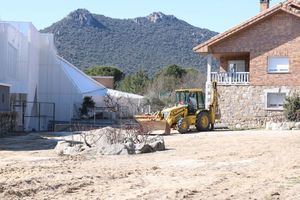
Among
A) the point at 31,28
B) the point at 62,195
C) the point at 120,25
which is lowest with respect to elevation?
the point at 62,195

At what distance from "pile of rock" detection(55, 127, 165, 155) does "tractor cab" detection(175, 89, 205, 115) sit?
372 inches

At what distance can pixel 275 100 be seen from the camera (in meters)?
37.6

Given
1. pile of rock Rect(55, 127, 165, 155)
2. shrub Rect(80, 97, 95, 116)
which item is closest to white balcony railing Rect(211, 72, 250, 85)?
pile of rock Rect(55, 127, 165, 155)

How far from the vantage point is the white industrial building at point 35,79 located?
35188 mm

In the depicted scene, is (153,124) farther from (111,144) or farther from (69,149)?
(69,149)

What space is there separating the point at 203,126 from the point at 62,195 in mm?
21533

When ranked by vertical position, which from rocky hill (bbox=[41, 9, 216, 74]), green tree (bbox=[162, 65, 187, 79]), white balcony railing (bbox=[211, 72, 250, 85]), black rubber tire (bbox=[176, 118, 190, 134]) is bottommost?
black rubber tire (bbox=[176, 118, 190, 134])

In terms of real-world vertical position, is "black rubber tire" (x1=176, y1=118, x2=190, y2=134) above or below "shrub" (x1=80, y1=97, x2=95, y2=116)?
below

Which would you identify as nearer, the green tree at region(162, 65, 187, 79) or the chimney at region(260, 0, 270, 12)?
the chimney at region(260, 0, 270, 12)

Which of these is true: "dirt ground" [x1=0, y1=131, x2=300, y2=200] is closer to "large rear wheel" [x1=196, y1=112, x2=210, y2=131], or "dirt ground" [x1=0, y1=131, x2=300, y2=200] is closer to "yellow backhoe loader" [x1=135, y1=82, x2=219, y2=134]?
"yellow backhoe loader" [x1=135, y1=82, x2=219, y2=134]

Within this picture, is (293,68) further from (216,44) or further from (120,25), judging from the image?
(120,25)

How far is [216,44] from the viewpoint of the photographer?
127ft

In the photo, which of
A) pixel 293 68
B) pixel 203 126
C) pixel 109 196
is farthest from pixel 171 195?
pixel 293 68

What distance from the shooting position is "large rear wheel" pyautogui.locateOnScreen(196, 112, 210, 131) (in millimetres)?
32062
